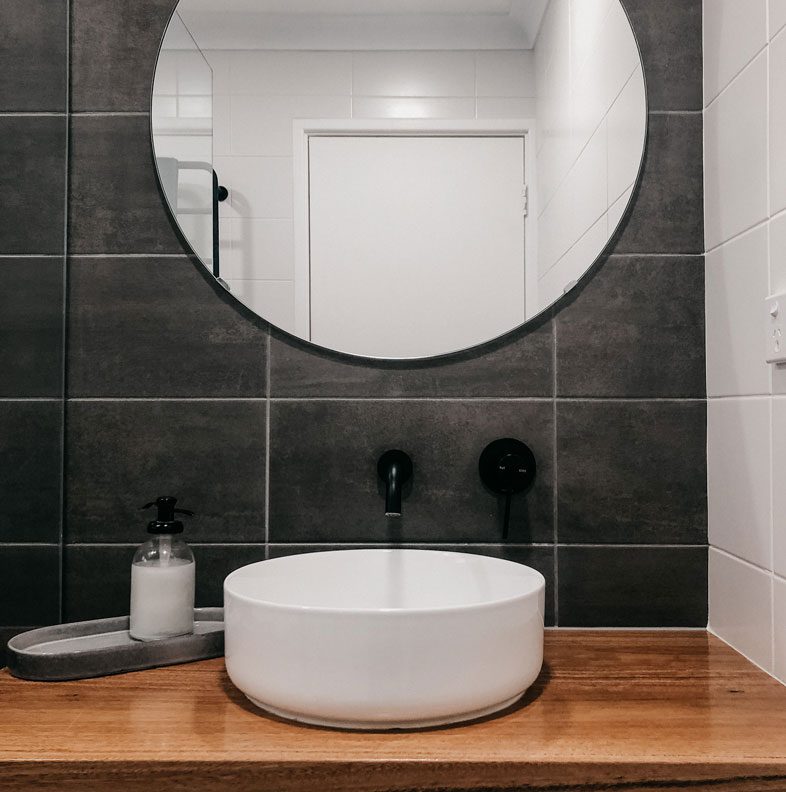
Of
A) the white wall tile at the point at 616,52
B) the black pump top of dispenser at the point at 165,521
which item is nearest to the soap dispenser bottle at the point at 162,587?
the black pump top of dispenser at the point at 165,521

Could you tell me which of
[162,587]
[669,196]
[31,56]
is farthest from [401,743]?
[31,56]

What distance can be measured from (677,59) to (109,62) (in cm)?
101

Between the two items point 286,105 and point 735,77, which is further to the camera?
point 286,105

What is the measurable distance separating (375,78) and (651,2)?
510 millimetres

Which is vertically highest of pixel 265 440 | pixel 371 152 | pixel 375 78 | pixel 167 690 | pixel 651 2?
pixel 651 2

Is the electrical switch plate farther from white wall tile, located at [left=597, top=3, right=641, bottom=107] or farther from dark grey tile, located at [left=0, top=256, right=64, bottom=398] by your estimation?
dark grey tile, located at [left=0, top=256, right=64, bottom=398]

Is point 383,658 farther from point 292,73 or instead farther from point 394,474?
point 292,73

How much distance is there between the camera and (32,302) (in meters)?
1.29

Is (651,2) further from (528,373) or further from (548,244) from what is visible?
(528,373)

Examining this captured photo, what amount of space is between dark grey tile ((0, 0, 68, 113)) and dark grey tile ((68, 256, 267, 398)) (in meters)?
0.29

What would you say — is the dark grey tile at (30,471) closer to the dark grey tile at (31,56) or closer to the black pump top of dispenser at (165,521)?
the black pump top of dispenser at (165,521)

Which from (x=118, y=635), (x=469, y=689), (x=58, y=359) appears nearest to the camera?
(x=469, y=689)

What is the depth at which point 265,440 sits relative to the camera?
1.34 meters

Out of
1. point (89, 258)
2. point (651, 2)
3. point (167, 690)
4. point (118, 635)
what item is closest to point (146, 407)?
point (89, 258)
